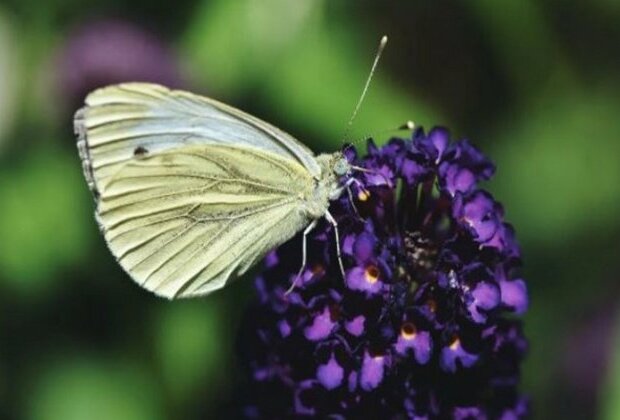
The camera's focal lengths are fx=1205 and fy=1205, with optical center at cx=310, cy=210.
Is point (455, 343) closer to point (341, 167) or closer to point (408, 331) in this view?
point (408, 331)

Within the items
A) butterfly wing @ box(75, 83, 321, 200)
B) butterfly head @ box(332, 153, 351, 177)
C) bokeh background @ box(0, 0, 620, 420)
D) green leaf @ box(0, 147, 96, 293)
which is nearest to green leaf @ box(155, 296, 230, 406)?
bokeh background @ box(0, 0, 620, 420)

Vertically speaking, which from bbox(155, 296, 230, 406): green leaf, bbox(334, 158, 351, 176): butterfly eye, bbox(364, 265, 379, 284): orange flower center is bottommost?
bbox(155, 296, 230, 406): green leaf

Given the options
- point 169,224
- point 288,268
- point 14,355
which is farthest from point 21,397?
point 288,268

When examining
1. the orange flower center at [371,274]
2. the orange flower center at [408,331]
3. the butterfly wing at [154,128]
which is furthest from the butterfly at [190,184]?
the orange flower center at [408,331]

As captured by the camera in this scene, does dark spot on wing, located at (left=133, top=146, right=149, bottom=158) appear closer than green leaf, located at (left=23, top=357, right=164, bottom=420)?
Yes

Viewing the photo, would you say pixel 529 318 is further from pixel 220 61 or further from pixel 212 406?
pixel 220 61

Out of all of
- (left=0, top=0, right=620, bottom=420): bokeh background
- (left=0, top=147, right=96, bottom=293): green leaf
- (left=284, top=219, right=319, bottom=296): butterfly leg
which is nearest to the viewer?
(left=284, top=219, right=319, bottom=296): butterfly leg

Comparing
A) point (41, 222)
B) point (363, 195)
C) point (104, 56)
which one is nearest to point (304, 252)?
point (363, 195)

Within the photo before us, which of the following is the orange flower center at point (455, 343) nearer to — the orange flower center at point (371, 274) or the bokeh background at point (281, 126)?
the orange flower center at point (371, 274)

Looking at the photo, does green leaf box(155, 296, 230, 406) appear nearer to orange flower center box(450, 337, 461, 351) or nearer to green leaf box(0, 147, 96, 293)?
green leaf box(0, 147, 96, 293)
